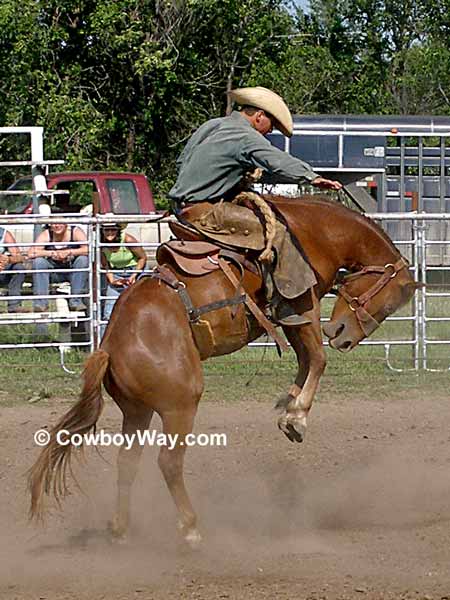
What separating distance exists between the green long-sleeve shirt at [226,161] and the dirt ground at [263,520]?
1.81 meters

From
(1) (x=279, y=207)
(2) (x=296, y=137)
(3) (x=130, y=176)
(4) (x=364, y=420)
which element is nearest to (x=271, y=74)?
(2) (x=296, y=137)

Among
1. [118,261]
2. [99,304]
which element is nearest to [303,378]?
[99,304]

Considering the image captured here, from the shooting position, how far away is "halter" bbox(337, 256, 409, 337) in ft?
21.1

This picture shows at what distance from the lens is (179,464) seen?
5.73 m

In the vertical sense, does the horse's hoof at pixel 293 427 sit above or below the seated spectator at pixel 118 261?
below

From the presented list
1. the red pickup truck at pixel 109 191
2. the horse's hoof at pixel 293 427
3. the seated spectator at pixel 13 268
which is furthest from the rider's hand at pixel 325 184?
the red pickup truck at pixel 109 191

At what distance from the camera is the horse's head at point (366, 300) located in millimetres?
6441

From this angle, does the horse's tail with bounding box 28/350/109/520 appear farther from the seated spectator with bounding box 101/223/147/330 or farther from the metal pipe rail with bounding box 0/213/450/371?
the seated spectator with bounding box 101/223/147/330

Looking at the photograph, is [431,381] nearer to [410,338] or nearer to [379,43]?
[410,338]

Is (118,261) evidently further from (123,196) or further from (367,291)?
(123,196)

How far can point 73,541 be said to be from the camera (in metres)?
5.93

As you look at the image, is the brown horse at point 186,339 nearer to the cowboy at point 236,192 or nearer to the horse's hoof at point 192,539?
the horse's hoof at point 192,539

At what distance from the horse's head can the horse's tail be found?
1.48 metres

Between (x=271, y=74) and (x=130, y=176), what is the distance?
436 inches
